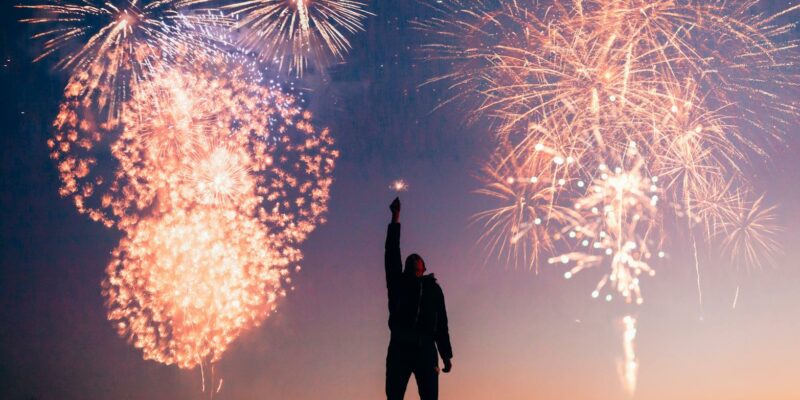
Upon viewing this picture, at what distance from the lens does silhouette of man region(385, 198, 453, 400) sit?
5363 mm

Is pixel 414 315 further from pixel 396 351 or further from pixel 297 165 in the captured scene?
pixel 297 165

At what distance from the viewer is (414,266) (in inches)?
215

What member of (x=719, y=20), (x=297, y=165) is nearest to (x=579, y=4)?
(x=719, y=20)

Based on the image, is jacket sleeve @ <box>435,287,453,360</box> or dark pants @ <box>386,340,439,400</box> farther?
jacket sleeve @ <box>435,287,453,360</box>

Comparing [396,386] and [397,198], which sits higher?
[397,198]

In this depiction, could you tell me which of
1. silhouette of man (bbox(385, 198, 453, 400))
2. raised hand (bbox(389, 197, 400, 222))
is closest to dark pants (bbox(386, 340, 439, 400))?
silhouette of man (bbox(385, 198, 453, 400))

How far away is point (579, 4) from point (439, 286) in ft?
29.2

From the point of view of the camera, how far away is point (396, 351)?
17.9 ft

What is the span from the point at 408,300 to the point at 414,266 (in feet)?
0.83

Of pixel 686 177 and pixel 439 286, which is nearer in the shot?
pixel 439 286

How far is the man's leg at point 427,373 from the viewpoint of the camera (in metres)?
A: 5.51

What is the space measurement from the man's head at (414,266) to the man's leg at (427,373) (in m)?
0.58

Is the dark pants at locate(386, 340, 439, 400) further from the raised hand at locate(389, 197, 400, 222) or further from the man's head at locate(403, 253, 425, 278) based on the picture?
the raised hand at locate(389, 197, 400, 222)

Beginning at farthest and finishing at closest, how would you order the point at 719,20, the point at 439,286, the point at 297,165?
the point at 297,165
the point at 719,20
the point at 439,286
